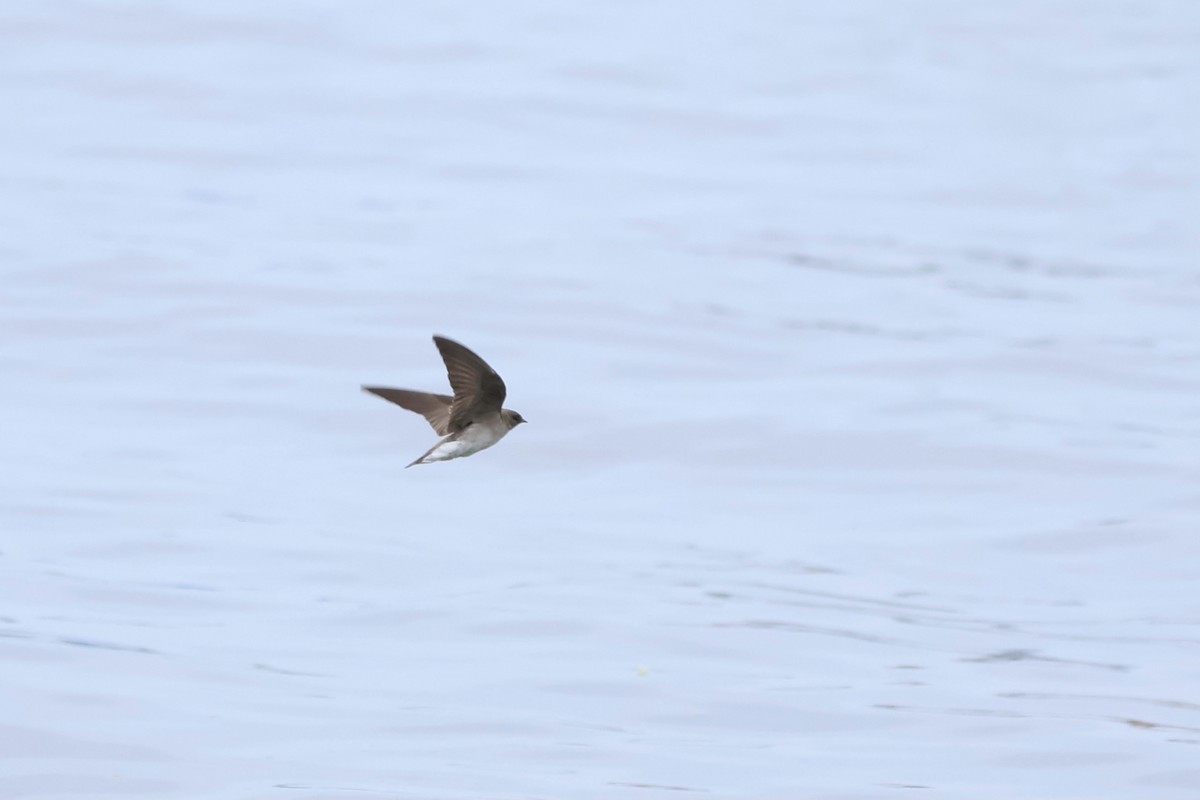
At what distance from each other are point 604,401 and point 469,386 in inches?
621

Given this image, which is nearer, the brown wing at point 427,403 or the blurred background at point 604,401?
the brown wing at point 427,403

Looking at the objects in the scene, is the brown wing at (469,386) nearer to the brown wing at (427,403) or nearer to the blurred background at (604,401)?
the brown wing at (427,403)

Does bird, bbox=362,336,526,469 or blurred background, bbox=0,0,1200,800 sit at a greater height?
bird, bbox=362,336,526,469

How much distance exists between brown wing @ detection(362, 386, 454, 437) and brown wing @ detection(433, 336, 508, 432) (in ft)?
1.32

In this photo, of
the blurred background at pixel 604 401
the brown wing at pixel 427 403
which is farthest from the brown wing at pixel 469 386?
the blurred background at pixel 604 401

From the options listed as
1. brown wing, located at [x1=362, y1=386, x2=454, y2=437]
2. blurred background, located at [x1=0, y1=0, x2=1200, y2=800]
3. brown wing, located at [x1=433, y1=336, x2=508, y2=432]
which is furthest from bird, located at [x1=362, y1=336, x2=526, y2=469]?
blurred background, located at [x1=0, y1=0, x2=1200, y2=800]

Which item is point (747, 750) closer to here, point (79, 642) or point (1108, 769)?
point (1108, 769)

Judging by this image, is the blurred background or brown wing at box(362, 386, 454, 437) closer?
brown wing at box(362, 386, 454, 437)

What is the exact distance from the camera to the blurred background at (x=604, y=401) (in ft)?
39.7

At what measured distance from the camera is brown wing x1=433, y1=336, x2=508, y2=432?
643 centimetres

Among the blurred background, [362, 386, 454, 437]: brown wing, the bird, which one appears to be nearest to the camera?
the bird

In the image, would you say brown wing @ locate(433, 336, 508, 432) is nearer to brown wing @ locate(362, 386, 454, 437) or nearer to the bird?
the bird

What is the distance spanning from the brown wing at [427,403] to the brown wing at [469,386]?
15.8 inches

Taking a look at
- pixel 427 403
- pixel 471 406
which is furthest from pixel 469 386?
pixel 427 403
